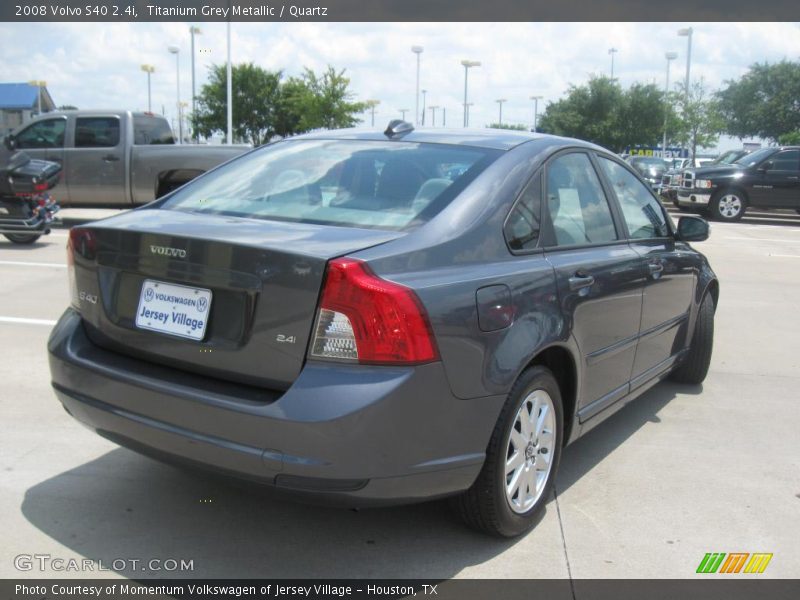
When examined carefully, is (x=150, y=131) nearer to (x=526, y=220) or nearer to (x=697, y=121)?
(x=526, y=220)

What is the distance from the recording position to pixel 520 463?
325cm

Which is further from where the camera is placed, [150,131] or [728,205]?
[728,205]

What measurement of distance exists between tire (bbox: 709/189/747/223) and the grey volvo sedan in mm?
16942

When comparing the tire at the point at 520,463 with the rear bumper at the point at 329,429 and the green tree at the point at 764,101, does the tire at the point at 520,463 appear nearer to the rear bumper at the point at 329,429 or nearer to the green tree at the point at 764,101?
the rear bumper at the point at 329,429

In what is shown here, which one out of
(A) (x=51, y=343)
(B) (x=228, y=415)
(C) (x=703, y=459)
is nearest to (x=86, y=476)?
(A) (x=51, y=343)

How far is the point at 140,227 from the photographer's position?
314cm

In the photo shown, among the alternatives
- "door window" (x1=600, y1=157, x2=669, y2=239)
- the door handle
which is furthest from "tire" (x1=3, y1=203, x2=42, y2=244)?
the door handle

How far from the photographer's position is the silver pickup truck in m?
14.2

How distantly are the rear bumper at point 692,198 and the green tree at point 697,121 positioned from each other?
11386 millimetres

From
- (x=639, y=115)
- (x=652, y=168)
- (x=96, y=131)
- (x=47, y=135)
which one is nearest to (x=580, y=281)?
(x=96, y=131)

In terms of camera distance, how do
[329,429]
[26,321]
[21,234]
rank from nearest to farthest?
[329,429]
[26,321]
[21,234]

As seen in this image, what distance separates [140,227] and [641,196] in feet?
9.48

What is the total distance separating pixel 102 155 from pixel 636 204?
11711mm

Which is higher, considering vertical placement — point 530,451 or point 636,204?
point 636,204
